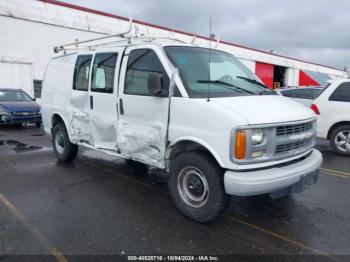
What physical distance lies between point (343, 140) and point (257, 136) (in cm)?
527

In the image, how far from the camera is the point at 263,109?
11.9 feet

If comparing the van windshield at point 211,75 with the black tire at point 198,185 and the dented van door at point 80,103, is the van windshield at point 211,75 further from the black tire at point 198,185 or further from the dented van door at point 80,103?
the dented van door at point 80,103

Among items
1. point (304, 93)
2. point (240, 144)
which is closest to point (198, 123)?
point (240, 144)

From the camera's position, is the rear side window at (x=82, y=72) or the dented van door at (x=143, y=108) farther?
the rear side window at (x=82, y=72)

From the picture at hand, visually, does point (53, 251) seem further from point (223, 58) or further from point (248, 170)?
point (223, 58)

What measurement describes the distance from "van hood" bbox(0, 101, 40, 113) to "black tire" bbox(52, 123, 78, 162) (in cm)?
619

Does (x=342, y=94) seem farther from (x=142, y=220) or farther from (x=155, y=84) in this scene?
(x=142, y=220)

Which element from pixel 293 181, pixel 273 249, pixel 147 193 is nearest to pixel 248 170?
pixel 293 181

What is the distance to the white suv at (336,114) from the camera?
24.9 feet

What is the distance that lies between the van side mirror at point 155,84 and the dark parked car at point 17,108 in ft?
31.4

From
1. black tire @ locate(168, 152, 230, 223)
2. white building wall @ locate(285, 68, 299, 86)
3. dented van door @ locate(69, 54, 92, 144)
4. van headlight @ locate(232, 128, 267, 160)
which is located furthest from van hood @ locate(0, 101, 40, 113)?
white building wall @ locate(285, 68, 299, 86)

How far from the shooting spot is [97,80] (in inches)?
209

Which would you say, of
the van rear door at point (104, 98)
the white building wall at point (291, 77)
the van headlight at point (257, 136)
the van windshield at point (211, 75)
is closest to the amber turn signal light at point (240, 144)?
the van headlight at point (257, 136)

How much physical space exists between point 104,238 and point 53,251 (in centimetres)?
53
